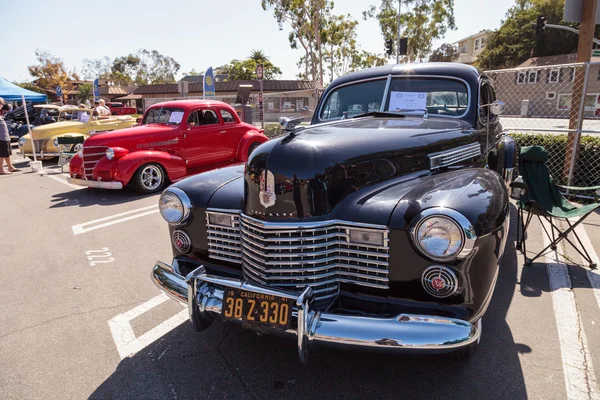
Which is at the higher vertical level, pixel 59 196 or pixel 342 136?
pixel 342 136

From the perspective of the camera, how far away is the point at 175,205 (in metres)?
2.83

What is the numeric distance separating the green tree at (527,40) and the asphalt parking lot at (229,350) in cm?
4757

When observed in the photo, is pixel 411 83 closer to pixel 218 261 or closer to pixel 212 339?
pixel 218 261

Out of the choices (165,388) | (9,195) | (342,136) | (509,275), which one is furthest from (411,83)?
(9,195)

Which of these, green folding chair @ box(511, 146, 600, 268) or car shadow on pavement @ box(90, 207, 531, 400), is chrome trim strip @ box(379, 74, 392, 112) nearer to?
green folding chair @ box(511, 146, 600, 268)

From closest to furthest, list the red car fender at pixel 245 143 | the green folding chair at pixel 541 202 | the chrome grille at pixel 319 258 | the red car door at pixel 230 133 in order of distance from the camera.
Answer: the chrome grille at pixel 319 258 < the green folding chair at pixel 541 202 < the red car door at pixel 230 133 < the red car fender at pixel 245 143

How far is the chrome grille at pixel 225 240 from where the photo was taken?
2.61 metres

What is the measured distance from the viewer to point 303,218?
220cm

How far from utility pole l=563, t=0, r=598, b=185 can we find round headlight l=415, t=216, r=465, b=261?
5.30 meters

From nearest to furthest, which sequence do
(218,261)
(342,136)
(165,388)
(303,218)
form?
(303,218) < (165,388) < (342,136) < (218,261)

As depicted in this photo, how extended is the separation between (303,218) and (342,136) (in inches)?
27.3

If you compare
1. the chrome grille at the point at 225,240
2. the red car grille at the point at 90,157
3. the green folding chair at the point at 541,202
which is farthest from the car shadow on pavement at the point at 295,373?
the red car grille at the point at 90,157

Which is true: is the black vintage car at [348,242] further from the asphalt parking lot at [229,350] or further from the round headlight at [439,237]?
the asphalt parking lot at [229,350]

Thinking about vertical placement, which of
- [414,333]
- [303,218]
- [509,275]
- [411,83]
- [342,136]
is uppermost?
[411,83]
